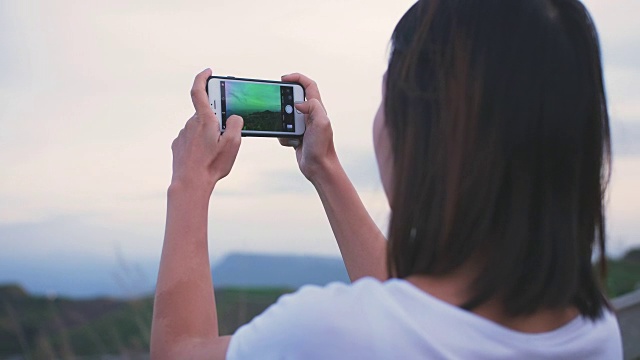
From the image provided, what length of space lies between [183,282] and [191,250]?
0.05 m

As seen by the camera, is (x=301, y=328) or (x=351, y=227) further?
(x=351, y=227)

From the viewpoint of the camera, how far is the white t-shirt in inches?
42.5

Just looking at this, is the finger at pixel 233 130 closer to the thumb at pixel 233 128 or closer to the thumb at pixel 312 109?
the thumb at pixel 233 128

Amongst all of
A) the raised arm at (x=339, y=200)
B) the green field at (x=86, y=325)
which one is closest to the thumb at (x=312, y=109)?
the raised arm at (x=339, y=200)

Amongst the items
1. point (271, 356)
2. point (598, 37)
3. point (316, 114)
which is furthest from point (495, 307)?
point (316, 114)

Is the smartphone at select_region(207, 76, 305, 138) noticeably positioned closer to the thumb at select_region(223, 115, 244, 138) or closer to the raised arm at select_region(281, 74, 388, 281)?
the raised arm at select_region(281, 74, 388, 281)

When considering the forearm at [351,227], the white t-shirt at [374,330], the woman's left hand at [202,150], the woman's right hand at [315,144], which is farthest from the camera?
the woman's right hand at [315,144]

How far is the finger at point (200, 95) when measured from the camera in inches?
58.4

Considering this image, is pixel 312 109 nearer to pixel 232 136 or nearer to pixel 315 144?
pixel 315 144

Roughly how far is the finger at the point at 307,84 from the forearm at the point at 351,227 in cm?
21

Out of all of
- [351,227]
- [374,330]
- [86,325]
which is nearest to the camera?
[374,330]

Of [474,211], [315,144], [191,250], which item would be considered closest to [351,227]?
[315,144]

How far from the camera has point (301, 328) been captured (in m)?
1.09

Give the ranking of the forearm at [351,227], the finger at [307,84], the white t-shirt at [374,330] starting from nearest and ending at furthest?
the white t-shirt at [374,330] → the forearm at [351,227] → the finger at [307,84]
